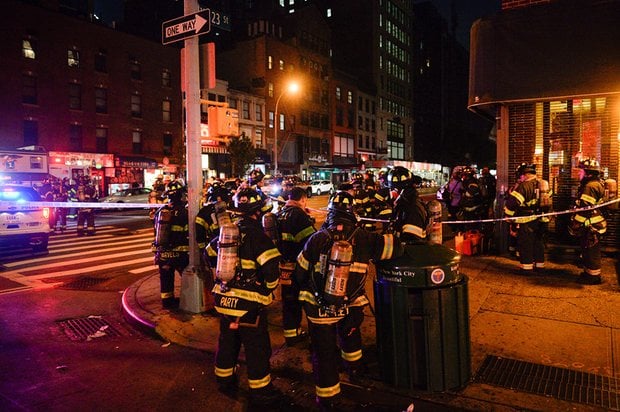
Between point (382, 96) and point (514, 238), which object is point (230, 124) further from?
point (382, 96)

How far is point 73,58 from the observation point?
32.8 meters

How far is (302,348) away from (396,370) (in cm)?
157

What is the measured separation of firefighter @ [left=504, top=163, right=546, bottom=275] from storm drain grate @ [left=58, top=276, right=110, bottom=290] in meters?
7.87

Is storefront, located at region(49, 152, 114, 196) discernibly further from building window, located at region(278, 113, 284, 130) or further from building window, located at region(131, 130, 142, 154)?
building window, located at region(278, 113, 284, 130)

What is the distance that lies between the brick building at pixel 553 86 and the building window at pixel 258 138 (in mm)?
37265

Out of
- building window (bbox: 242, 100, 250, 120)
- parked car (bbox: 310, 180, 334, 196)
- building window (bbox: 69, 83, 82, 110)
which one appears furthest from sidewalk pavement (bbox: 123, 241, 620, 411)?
building window (bbox: 242, 100, 250, 120)

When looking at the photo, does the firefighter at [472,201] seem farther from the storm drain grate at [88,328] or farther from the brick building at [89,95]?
the brick building at [89,95]

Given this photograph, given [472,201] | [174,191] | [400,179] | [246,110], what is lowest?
[472,201]

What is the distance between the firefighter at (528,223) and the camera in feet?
26.5

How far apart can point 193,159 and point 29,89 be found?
29.7 metres

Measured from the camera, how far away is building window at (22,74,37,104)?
30.2 m

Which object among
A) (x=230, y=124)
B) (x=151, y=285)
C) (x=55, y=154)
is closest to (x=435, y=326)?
(x=230, y=124)

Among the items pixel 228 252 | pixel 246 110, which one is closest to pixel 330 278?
pixel 228 252

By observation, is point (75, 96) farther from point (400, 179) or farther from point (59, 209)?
point (400, 179)
